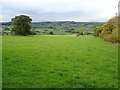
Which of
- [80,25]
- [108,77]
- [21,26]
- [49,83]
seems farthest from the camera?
[80,25]

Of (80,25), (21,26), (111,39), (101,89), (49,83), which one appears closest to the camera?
(101,89)

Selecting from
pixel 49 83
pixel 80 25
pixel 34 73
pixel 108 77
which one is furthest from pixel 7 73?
pixel 80 25

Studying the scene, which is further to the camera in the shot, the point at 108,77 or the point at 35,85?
the point at 108,77

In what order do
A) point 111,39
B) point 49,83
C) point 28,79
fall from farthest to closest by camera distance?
1. point 111,39
2. point 28,79
3. point 49,83

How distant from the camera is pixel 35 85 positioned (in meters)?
11.4

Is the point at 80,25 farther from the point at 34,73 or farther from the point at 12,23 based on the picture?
the point at 34,73

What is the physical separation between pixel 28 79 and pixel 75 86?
241 cm

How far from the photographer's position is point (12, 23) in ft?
315

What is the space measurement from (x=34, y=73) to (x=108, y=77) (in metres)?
3.80

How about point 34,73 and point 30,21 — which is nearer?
point 34,73

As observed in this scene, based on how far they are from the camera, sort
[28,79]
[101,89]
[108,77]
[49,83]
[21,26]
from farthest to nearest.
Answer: [21,26] → [108,77] → [28,79] → [49,83] → [101,89]

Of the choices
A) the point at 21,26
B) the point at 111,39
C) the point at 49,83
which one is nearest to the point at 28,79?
the point at 49,83

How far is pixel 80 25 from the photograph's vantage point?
541 ft

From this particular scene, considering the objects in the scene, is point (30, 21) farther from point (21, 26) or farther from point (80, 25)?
point (80, 25)
